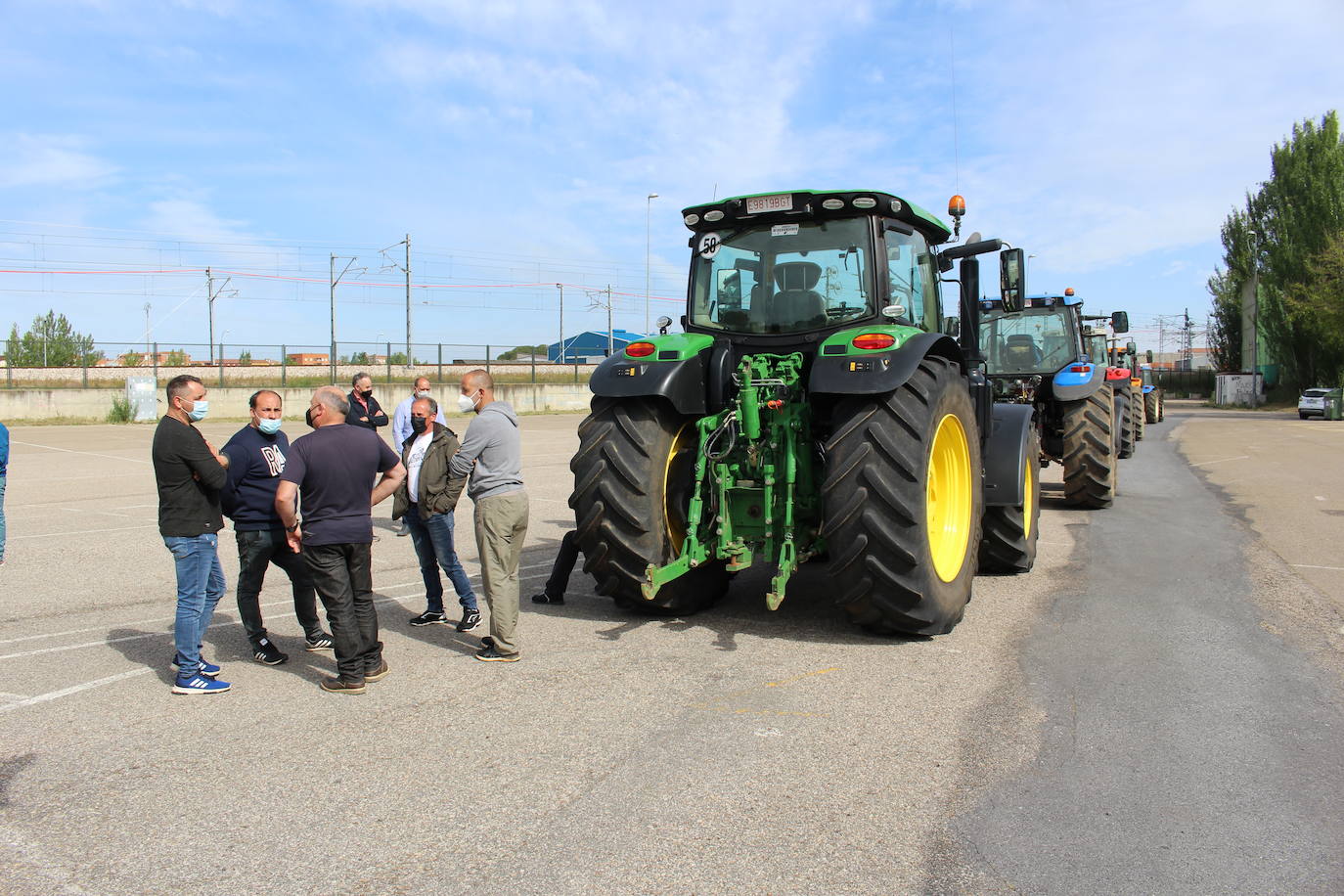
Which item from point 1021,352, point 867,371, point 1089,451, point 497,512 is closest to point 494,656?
point 497,512

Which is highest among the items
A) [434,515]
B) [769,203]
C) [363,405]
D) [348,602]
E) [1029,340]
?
[769,203]

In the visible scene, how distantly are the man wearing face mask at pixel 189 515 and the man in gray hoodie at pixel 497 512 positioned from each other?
1.32 metres

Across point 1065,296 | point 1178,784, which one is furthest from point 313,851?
point 1065,296

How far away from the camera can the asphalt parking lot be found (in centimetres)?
326

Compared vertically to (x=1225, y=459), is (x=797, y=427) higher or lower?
higher

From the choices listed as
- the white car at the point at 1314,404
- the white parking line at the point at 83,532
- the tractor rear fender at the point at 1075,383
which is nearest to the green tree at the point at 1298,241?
the white car at the point at 1314,404

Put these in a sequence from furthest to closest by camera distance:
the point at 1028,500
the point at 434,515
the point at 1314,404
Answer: the point at 1314,404 → the point at 1028,500 → the point at 434,515

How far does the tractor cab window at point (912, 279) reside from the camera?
659cm

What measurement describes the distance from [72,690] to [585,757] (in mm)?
2887

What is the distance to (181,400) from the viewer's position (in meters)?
5.19

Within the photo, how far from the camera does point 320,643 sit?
592 cm

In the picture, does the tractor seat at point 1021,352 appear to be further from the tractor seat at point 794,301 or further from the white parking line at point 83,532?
the white parking line at point 83,532

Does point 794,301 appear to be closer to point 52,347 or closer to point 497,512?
point 497,512

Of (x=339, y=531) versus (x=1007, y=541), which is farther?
(x=1007, y=541)
